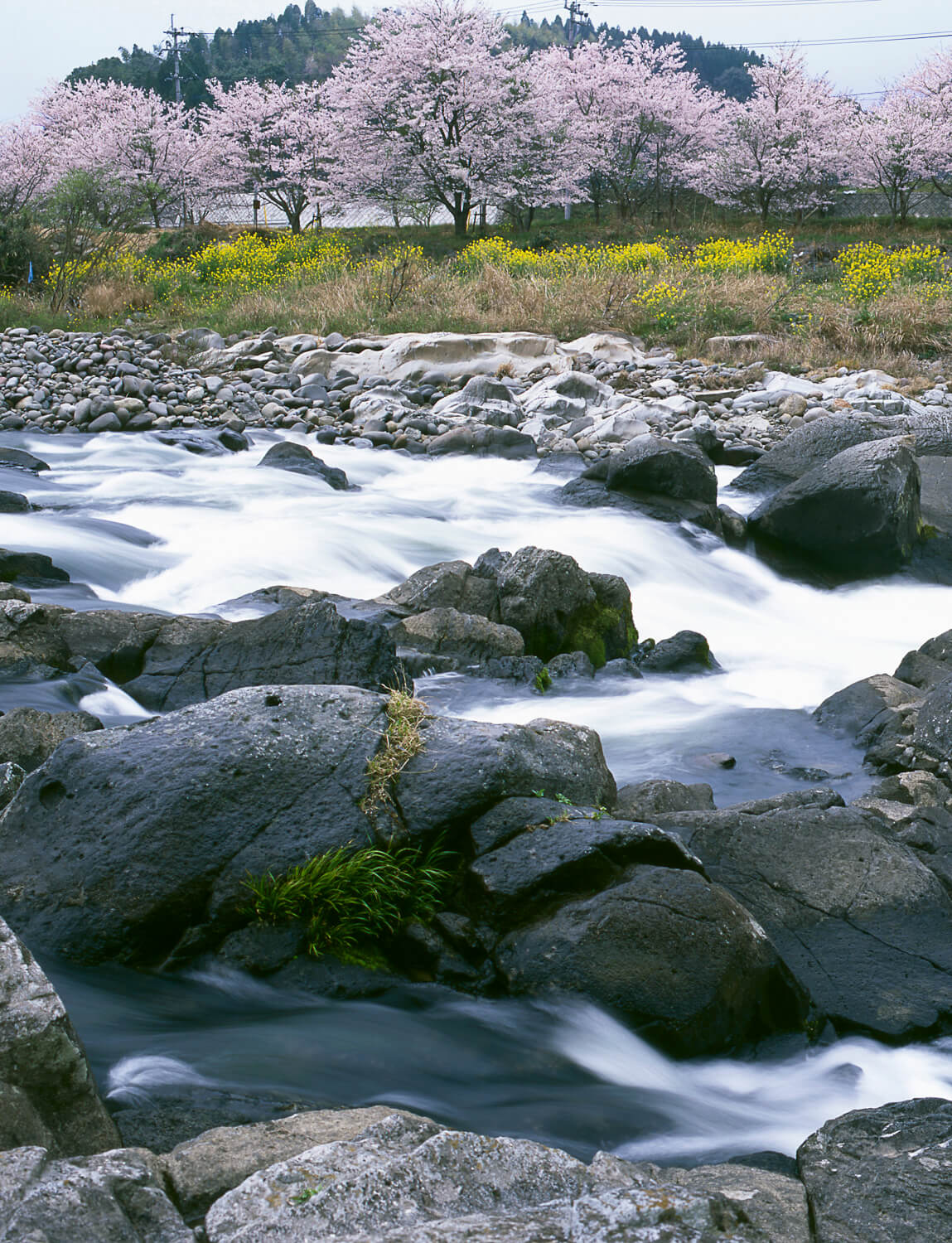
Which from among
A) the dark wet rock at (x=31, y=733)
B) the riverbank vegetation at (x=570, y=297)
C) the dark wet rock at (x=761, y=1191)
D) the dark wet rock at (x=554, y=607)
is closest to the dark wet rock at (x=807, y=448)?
the dark wet rock at (x=554, y=607)

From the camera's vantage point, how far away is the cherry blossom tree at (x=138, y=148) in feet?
127

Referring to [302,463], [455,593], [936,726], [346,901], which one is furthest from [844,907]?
[302,463]

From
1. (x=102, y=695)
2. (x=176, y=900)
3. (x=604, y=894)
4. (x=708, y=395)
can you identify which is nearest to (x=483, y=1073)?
(x=604, y=894)

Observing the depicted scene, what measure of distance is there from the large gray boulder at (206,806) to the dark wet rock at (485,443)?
8804 mm

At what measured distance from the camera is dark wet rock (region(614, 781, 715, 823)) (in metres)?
4.63

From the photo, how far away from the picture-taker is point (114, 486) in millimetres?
10852

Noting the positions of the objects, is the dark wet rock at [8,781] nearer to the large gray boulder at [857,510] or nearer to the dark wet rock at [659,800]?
the dark wet rock at [659,800]

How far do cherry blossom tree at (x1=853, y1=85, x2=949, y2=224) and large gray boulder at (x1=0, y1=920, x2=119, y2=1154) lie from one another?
40.3 meters

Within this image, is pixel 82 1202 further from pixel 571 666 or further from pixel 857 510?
pixel 857 510

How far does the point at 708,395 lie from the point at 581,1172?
1363 centimetres

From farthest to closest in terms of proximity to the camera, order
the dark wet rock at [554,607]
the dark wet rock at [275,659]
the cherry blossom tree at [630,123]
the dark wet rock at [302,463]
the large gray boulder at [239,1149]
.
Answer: the cherry blossom tree at [630,123], the dark wet rock at [302,463], the dark wet rock at [554,607], the dark wet rock at [275,659], the large gray boulder at [239,1149]

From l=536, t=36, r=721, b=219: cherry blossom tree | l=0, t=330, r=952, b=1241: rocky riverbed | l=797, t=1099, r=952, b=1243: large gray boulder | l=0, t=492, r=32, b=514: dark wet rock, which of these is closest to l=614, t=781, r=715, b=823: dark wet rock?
l=0, t=330, r=952, b=1241: rocky riverbed

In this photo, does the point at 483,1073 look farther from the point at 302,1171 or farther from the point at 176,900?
the point at 302,1171

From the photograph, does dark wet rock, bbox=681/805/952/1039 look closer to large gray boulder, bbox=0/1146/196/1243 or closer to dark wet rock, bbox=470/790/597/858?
dark wet rock, bbox=470/790/597/858
